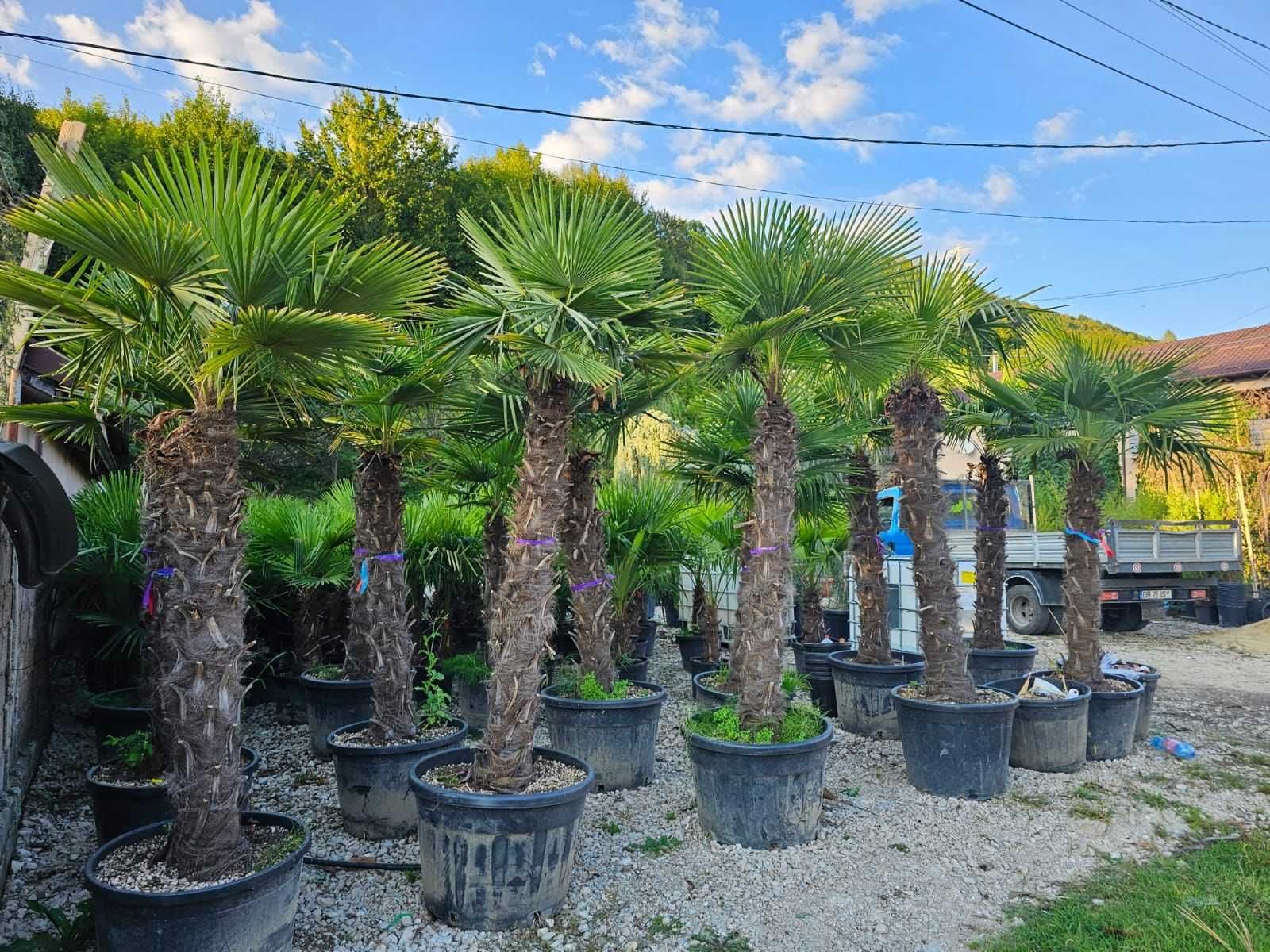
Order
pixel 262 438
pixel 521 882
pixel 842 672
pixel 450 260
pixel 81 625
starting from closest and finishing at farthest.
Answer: pixel 521 882
pixel 262 438
pixel 81 625
pixel 842 672
pixel 450 260

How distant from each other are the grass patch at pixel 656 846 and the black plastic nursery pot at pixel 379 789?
49.1 inches

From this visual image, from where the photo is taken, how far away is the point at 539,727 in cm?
717

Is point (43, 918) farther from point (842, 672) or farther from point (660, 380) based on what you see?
point (842, 672)

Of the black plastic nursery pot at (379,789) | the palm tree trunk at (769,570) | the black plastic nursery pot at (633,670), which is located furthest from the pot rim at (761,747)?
the black plastic nursery pot at (633,670)

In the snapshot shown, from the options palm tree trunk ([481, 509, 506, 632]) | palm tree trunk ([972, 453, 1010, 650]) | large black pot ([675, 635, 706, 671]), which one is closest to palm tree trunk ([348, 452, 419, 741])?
palm tree trunk ([481, 509, 506, 632])

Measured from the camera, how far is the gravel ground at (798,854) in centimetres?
363

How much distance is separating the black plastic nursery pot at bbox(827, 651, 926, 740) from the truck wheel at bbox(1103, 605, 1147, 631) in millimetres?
7976

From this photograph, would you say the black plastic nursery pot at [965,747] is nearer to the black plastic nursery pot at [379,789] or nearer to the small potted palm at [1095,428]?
the small potted palm at [1095,428]

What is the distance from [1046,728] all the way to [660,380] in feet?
11.9

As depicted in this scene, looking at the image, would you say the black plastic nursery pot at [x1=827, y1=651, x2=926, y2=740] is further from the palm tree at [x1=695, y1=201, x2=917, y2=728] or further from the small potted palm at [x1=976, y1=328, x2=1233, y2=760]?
the palm tree at [x1=695, y1=201, x2=917, y2=728]

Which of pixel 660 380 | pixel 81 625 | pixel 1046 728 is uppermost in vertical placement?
pixel 660 380

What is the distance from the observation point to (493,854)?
3.59 meters

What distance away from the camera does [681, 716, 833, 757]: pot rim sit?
450 centimetres

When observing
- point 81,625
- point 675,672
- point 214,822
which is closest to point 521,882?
point 214,822
